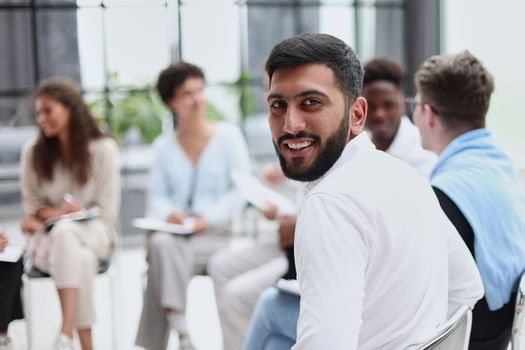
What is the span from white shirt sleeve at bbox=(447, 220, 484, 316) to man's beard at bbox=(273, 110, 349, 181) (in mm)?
362

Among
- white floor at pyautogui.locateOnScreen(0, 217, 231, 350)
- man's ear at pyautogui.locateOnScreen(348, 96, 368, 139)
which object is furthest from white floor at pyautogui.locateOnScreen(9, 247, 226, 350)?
man's ear at pyautogui.locateOnScreen(348, 96, 368, 139)

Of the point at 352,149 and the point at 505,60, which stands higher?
the point at 505,60

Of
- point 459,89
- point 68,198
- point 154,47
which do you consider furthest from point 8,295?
point 154,47

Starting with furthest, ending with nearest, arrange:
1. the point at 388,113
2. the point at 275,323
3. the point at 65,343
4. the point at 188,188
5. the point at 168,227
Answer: the point at 188,188, the point at 168,227, the point at 65,343, the point at 388,113, the point at 275,323

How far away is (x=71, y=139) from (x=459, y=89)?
2.28 m

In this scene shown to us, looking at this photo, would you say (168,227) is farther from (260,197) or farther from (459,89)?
(459,89)

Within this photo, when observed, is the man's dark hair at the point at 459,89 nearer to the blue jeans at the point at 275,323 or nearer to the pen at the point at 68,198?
the blue jeans at the point at 275,323

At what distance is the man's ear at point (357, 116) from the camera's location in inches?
66.4

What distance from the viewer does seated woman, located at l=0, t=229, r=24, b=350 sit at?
3.58 metres

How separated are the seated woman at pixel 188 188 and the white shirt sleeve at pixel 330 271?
8.11ft

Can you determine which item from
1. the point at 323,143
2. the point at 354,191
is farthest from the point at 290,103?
the point at 354,191

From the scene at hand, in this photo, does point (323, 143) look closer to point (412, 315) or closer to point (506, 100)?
point (412, 315)

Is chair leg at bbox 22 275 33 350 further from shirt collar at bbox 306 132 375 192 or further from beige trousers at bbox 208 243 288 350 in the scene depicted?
shirt collar at bbox 306 132 375 192

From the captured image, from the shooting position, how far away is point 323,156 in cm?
163
